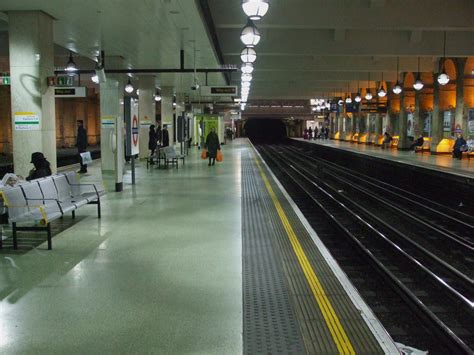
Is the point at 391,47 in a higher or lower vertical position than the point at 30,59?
higher

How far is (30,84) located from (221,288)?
7573 millimetres

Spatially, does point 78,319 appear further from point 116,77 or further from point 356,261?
point 116,77

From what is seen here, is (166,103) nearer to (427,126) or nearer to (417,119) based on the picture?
(417,119)

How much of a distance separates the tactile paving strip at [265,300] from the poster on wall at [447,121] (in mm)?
20935

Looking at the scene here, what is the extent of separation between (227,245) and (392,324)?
252 centimetres

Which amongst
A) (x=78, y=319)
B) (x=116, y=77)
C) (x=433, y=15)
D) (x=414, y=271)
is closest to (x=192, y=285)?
(x=78, y=319)

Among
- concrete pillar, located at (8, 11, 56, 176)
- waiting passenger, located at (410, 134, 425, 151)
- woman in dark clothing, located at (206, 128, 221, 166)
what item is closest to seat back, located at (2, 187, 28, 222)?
concrete pillar, located at (8, 11, 56, 176)

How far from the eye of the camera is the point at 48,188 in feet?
26.9

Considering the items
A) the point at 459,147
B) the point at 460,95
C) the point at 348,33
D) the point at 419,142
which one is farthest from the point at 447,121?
the point at 348,33

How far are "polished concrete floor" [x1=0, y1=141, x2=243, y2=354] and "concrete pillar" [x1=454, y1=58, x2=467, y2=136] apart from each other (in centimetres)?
1764

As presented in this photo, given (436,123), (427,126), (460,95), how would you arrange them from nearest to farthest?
(460,95), (436,123), (427,126)

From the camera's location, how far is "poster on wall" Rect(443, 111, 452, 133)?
2648 centimetres

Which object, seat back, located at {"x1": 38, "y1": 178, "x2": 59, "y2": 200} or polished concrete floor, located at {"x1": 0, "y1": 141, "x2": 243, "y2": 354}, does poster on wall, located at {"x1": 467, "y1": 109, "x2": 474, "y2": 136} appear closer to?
polished concrete floor, located at {"x1": 0, "y1": 141, "x2": 243, "y2": 354}

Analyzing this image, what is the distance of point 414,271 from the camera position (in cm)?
793
